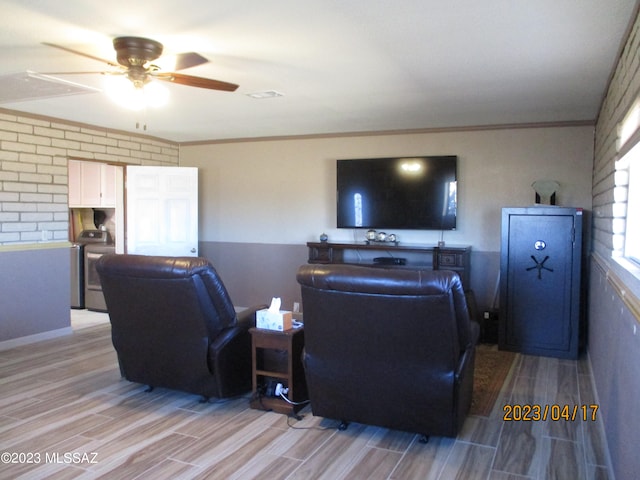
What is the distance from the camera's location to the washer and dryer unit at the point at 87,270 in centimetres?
677

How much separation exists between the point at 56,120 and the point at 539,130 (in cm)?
507

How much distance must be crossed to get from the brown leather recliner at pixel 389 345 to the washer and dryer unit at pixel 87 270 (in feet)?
15.9

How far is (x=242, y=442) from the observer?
2.86m

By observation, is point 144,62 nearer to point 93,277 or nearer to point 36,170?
point 36,170

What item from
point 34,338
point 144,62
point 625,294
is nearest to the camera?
point 625,294

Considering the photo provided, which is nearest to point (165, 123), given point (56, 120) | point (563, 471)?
point (56, 120)

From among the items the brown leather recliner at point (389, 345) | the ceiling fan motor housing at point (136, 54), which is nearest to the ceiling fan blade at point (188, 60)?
the ceiling fan motor housing at point (136, 54)

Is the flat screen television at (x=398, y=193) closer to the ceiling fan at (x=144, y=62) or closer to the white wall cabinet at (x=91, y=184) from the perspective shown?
the ceiling fan at (x=144, y=62)

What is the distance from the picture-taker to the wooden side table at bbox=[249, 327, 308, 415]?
3182 mm

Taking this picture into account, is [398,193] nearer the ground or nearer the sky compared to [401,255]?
nearer the sky

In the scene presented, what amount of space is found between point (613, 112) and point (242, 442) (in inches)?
123

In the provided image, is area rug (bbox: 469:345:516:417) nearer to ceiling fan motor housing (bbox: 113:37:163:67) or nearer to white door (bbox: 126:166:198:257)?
ceiling fan motor housing (bbox: 113:37:163:67)
